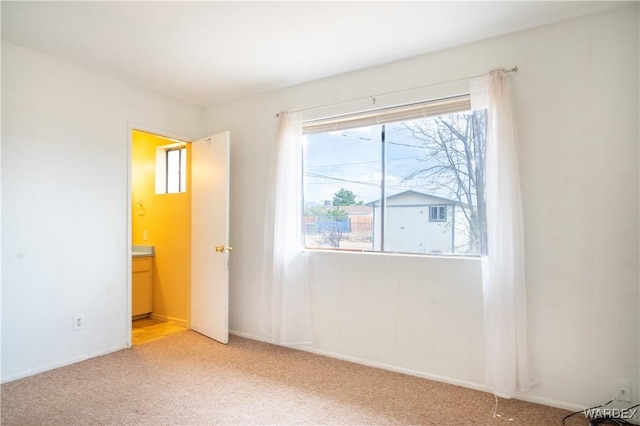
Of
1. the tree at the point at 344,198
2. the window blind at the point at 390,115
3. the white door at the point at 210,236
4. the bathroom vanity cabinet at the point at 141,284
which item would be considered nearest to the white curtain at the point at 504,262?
the window blind at the point at 390,115

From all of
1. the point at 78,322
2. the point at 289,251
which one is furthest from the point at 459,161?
the point at 78,322

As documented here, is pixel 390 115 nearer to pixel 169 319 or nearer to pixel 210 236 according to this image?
pixel 210 236

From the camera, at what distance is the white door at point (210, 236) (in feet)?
11.6

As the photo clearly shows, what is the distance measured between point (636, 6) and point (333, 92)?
2079 mm

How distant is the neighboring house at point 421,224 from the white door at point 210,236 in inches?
58.8

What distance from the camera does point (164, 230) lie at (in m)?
4.39

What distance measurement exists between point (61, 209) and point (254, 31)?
208 cm

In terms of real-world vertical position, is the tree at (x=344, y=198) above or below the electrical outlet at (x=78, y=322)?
above

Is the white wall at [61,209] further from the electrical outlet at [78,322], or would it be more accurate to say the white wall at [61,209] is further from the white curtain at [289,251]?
the white curtain at [289,251]

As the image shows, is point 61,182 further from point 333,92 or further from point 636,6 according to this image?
point 636,6

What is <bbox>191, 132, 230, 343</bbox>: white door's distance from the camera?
3525 mm

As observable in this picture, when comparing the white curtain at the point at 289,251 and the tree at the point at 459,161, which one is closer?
the tree at the point at 459,161

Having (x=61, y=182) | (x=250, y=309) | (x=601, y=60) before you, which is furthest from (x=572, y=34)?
(x=61, y=182)

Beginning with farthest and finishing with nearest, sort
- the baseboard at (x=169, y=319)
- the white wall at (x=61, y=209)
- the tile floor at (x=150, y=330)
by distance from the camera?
the baseboard at (x=169, y=319) < the tile floor at (x=150, y=330) < the white wall at (x=61, y=209)
